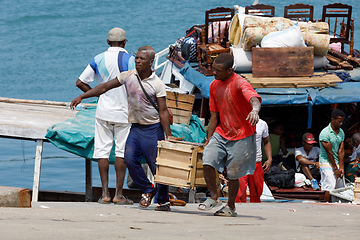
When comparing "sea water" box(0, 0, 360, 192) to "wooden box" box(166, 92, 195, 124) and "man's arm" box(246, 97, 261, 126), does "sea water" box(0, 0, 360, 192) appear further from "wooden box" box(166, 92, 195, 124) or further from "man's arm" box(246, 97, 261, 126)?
"man's arm" box(246, 97, 261, 126)

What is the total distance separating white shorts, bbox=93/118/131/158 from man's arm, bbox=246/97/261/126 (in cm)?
227

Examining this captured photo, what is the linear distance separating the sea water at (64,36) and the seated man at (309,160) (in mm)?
12930

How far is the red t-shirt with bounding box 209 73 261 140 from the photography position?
514 centimetres

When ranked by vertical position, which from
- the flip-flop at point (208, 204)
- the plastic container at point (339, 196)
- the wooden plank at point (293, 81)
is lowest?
the plastic container at point (339, 196)

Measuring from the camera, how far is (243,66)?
11.4 metres

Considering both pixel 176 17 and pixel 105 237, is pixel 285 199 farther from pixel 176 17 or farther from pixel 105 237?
pixel 176 17

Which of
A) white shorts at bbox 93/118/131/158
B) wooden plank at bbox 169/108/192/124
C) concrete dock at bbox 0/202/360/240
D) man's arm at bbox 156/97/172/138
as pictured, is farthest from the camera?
wooden plank at bbox 169/108/192/124

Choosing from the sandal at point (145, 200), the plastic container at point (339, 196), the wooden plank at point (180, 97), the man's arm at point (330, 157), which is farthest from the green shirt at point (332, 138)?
the sandal at point (145, 200)

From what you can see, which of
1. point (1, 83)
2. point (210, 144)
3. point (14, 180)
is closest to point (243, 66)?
point (210, 144)

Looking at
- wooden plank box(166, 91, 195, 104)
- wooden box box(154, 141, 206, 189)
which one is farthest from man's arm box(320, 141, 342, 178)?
wooden box box(154, 141, 206, 189)

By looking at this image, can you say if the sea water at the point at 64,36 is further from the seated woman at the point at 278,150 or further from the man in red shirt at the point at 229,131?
the man in red shirt at the point at 229,131

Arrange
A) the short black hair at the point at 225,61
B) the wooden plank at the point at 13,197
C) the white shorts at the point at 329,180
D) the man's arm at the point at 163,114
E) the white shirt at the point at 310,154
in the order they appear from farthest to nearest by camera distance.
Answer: the white shirt at the point at 310,154 < the white shorts at the point at 329,180 < the man's arm at the point at 163,114 < the short black hair at the point at 225,61 < the wooden plank at the point at 13,197

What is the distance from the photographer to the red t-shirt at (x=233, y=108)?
16.9 feet

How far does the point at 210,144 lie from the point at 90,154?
3.16 metres
